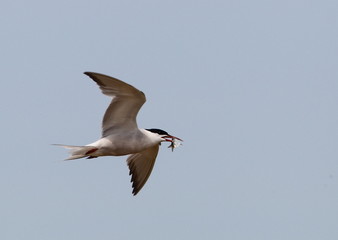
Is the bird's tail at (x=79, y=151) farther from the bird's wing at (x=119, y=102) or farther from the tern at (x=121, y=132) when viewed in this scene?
the bird's wing at (x=119, y=102)

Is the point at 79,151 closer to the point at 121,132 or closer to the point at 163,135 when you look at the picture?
the point at 121,132

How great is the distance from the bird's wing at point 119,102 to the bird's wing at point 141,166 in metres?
1.43

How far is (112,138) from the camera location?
46.0 ft

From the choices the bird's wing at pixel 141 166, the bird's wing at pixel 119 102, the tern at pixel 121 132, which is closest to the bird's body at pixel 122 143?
the tern at pixel 121 132

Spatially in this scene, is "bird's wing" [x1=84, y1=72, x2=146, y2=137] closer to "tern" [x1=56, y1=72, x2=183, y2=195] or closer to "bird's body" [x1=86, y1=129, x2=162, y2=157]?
"tern" [x1=56, y1=72, x2=183, y2=195]

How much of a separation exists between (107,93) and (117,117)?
0.64 meters

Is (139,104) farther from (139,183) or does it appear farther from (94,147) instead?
(139,183)

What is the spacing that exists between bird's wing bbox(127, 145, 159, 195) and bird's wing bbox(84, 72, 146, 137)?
1431 mm

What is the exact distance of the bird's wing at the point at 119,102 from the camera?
13.3 meters

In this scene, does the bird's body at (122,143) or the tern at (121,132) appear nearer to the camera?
the tern at (121,132)

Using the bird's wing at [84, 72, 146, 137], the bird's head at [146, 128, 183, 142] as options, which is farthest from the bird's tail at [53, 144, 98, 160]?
the bird's head at [146, 128, 183, 142]

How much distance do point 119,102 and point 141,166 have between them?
2.28 metres

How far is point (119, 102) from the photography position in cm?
1372

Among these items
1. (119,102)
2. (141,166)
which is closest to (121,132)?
(119,102)
